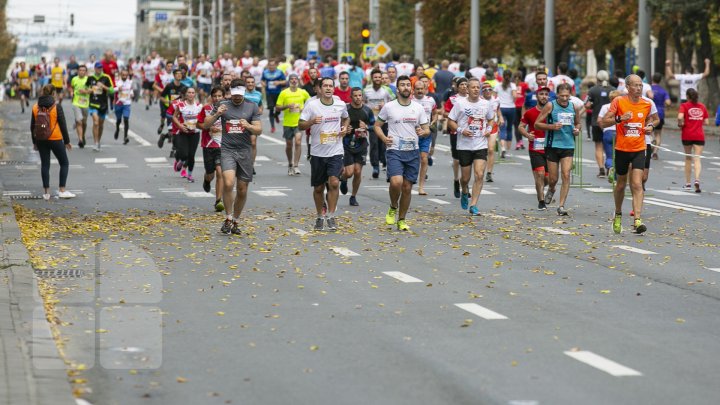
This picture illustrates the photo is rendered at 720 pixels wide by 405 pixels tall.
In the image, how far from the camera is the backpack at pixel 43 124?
71.2ft

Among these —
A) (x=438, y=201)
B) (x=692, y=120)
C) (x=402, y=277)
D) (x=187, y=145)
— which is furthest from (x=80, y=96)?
(x=402, y=277)

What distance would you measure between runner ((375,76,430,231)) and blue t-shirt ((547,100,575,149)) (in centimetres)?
264

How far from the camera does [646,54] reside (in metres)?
41.7

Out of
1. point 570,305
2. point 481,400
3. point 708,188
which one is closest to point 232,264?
point 570,305

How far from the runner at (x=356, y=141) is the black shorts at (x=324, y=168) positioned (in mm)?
2205

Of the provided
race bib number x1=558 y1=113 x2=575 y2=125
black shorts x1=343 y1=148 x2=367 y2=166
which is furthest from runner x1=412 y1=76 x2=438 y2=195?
race bib number x1=558 y1=113 x2=575 y2=125

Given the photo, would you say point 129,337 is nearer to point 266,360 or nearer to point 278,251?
point 266,360

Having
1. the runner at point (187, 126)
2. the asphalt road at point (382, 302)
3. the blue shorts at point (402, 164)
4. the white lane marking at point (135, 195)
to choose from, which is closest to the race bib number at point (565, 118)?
the asphalt road at point (382, 302)

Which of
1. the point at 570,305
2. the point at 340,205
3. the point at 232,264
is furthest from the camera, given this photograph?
the point at 340,205

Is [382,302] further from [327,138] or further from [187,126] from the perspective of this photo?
[187,126]

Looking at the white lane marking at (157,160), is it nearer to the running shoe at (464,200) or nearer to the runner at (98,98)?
the runner at (98,98)

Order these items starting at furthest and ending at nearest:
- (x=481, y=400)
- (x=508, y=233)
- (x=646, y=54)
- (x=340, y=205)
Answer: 1. (x=646, y=54)
2. (x=340, y=205)
3. (x=508, y=233)
4. (x=481, y=400)

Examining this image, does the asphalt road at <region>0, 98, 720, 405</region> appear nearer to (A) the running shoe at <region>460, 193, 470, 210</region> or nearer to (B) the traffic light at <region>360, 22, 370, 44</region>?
(A) the running shoe at <region>460, 193, 470, 210</region>

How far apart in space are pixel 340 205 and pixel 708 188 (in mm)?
6493
